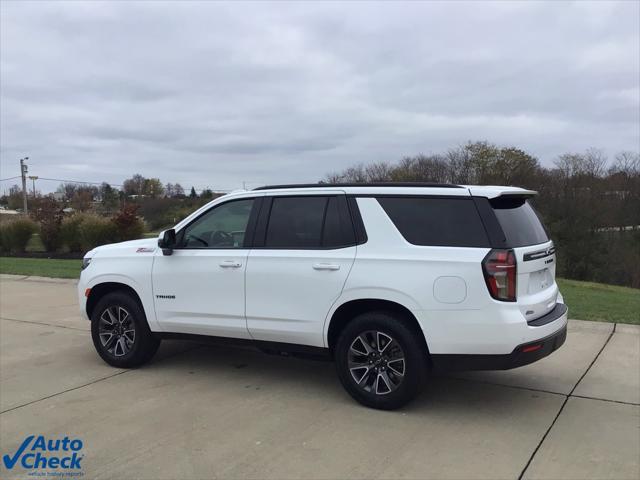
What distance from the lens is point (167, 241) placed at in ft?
18.5

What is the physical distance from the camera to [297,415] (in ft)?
15.2

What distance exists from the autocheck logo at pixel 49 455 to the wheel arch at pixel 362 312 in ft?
7.08

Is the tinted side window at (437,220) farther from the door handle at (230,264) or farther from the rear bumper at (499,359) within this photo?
the door handle at (230,264)

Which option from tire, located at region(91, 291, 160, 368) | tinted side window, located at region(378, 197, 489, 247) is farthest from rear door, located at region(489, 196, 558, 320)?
tire, located at region(91, 291, 160, 368)

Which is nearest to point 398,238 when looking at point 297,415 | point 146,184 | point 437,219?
point 437,219

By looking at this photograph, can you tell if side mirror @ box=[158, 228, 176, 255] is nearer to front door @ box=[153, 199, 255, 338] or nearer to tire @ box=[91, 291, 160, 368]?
front door @ box=[153, 199, 255, 338]

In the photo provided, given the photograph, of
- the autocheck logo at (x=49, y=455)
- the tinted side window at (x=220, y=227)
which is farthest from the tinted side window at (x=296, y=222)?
the autocheck logo at (x=49, y=455)

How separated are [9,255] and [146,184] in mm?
54110

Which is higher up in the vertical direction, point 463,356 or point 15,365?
point 463,356

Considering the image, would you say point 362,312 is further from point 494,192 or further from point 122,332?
point 122,332

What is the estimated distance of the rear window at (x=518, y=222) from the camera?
14.5 feet

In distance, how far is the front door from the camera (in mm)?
5312

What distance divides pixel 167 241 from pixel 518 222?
3359 mm

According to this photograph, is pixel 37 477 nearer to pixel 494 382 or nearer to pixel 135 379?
pixel 135 379
